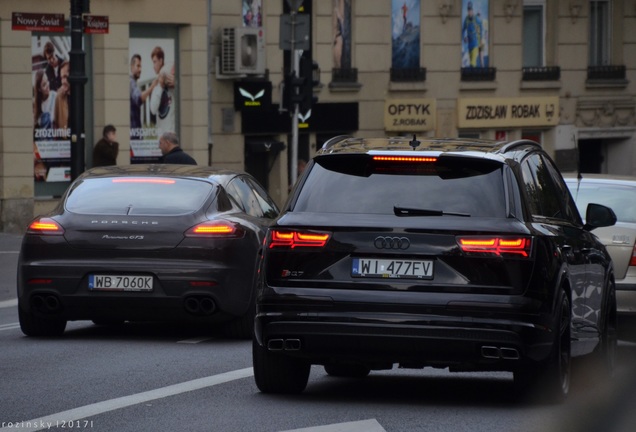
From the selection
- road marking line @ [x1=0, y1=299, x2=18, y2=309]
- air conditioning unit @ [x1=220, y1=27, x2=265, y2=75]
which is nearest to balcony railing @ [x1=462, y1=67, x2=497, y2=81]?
air conditioning unit @ [x1=220, y1=27, x2=265, y2=75]

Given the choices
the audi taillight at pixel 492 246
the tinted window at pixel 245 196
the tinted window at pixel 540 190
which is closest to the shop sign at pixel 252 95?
the tinted window at pixel 245 196

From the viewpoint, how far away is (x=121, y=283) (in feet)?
41.0

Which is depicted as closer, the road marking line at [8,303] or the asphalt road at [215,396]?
the asphalt road at [215,396]

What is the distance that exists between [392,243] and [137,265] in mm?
4249

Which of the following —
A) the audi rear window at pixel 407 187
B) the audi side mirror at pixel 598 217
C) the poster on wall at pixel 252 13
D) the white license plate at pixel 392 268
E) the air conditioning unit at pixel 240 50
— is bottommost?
the white license plate at pixel 392 268

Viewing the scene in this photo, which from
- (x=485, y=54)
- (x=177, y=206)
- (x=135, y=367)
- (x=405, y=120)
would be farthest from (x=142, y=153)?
(x=135, y=367)

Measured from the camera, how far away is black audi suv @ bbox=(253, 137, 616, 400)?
8547 mm

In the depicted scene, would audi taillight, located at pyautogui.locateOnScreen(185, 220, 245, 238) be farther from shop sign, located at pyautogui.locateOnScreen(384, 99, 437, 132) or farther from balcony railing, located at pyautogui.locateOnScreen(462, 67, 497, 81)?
balcony railing, located at pyautogui.locateOnScreen(462, 67, 497, 81)

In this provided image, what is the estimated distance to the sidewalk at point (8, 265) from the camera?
19.2m

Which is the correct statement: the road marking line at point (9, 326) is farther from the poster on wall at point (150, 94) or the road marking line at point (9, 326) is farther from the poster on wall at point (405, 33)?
the poster on wall at point (405, 33)

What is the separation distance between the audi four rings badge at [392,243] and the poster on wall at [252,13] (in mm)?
24821

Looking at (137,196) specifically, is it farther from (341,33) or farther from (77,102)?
(341,33)

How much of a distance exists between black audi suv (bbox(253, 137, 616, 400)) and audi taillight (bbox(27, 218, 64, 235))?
151 inches

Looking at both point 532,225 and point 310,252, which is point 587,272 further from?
point 310,252
